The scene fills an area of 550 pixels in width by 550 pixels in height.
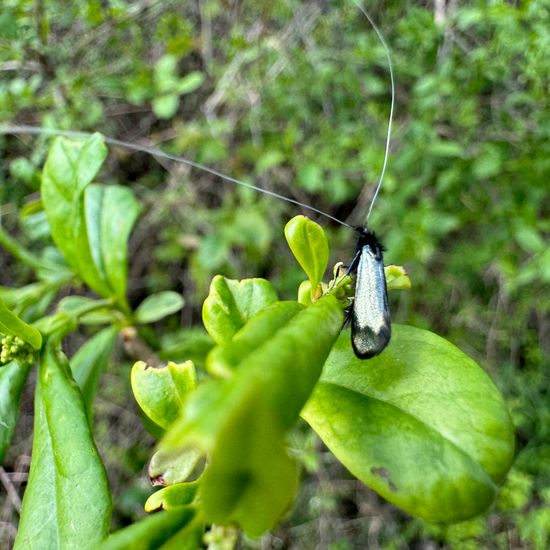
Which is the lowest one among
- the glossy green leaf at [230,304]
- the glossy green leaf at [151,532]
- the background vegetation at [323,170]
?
the background vegetation at [323,170]

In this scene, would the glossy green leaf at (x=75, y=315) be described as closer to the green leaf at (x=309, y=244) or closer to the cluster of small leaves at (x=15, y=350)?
the cluster of small leaves at (x=15, y=350)

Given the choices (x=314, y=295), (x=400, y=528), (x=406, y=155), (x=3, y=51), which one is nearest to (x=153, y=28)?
(x=3, y=51)

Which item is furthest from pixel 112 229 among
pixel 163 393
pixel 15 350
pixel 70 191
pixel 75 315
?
pixel 163 393

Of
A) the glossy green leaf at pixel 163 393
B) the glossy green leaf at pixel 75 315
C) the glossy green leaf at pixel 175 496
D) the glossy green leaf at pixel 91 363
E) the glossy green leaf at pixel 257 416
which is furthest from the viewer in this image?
the glossy green leaf at pixel 91 363

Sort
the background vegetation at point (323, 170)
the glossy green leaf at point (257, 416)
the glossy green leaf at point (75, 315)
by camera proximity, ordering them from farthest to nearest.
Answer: the background vegetation at point (323, 170), the glossy green leaf at point (75, 315), the glossy green leaf at point (257, 416)

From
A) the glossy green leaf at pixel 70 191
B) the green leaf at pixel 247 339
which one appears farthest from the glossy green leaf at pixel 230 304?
the glossy green leaf at pixel 70 191

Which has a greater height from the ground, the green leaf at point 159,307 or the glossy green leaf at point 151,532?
the glossy green leaf at point 151,532
